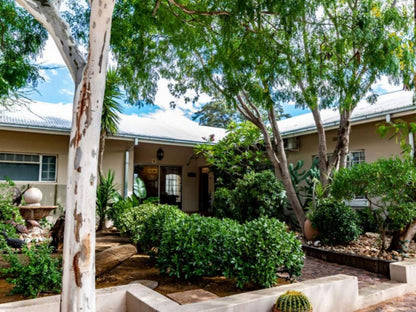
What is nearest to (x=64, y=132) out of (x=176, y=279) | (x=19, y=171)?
(x=19, y=171)

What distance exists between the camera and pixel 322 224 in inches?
311

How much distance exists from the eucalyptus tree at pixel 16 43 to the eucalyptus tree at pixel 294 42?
6.43 ft

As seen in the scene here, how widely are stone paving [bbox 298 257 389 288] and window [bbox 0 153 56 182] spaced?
872 cm

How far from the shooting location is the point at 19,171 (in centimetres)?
1065

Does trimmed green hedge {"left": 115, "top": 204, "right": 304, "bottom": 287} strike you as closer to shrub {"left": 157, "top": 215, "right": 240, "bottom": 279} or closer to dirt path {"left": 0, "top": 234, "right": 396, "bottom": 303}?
shrub {"left": 157, "top": 215, "right": 240, "bottom": 279}

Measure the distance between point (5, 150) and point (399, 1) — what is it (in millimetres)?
11810

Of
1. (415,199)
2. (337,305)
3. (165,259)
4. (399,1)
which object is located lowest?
(337,305)

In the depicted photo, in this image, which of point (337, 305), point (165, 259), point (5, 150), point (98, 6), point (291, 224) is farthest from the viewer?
point (291, 224)

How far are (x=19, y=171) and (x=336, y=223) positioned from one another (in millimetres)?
9614

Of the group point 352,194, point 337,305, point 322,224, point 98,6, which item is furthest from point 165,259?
point 322,224

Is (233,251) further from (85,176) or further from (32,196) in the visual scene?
(32,196)

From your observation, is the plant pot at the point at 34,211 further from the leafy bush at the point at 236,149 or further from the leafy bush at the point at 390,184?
the leafy bush at the point at 390,184

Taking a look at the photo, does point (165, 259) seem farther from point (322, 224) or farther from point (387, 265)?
point (322, 224)

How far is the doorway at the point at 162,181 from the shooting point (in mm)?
15438
